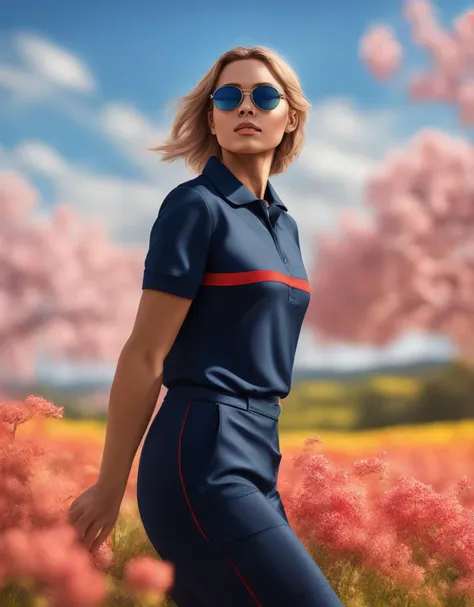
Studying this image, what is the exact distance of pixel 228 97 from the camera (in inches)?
81.5

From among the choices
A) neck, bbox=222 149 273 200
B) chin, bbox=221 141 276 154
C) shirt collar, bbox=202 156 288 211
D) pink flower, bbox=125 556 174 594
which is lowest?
pink flower, bbox=125 556 174 594

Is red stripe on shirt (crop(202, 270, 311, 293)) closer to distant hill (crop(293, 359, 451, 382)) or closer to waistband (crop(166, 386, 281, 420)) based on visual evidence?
waistband (crop(166, 386, 281, 420))

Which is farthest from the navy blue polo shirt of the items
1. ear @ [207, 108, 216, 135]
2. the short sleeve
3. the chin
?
ear @ [207, 108, 216, 135]

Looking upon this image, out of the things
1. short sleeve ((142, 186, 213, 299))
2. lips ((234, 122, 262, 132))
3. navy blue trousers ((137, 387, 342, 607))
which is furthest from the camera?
lips ((234, 122, 262, 132))

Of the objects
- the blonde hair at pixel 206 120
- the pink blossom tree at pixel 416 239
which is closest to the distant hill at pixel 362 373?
the pink blossom tree at pixel 416 239

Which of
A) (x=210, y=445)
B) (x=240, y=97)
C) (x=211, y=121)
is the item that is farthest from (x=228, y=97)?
(x=210, y=445)

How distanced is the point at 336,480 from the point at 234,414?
1052 mm

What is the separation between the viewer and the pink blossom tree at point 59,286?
1060 centimetres

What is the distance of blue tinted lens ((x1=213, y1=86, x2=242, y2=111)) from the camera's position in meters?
2.07

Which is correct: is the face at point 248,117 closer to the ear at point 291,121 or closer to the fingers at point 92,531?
the ear at point 291,121

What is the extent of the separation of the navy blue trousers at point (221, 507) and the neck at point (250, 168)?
54 centimetres

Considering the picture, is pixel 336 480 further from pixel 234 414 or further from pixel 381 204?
pixel 381 204

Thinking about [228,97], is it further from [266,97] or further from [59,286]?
[59,286]

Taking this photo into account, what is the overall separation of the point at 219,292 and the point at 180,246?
119 millimetres
